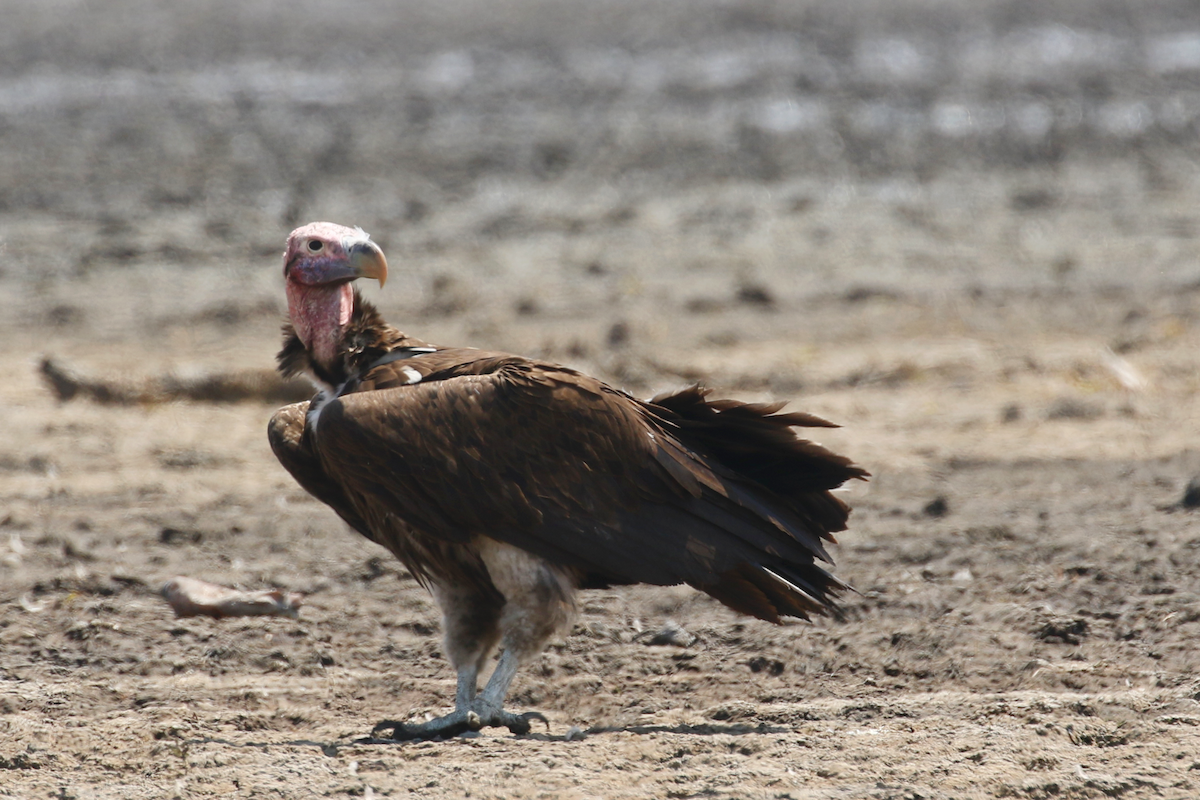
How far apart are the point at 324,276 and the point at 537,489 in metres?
1.14

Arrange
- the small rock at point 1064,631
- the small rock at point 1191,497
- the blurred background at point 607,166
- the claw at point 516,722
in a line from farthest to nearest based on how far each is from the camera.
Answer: the blurred background at point 607,166 < the small rock at point 1191,497 < the small rock at point 1064,631 < the claw at point 516,722

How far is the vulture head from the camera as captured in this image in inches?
198

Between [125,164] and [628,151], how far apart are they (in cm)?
534

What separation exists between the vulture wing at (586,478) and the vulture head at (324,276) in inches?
12.6

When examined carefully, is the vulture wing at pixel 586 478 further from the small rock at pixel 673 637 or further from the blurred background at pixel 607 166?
the blurred background at pixel 607 166

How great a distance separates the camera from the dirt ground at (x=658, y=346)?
4582 millimetres

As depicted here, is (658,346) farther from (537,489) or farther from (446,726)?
(446,726)

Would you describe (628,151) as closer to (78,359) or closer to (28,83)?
(78,359)

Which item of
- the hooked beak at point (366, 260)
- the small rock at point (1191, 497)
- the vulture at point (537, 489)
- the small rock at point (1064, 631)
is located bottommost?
the small rock at point (1064, 631)

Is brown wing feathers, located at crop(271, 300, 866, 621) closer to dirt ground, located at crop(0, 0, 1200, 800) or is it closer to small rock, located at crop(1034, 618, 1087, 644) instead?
dirt ground, located at crop(0, 0, 1200, 800)

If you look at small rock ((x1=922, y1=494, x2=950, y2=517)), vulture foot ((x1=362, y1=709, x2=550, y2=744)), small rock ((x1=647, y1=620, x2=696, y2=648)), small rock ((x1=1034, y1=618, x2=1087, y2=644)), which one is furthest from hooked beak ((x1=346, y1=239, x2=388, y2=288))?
small rock ((x1=922, y1=494, x2=950, y2=517))

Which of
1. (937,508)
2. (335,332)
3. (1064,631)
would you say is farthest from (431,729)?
(937,508)

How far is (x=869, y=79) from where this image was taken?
18.2 metres

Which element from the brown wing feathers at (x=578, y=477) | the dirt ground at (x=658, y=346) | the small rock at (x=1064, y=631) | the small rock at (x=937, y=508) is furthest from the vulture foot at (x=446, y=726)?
the small rock at (x=937, y=508)
